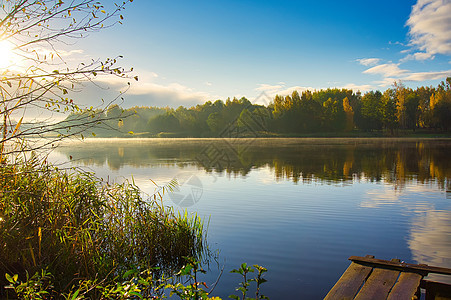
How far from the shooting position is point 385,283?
6.45m

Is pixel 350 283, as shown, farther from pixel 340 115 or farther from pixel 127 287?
pixel 340 115

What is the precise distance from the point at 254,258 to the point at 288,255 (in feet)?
3.37

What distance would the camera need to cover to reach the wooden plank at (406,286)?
591 cm

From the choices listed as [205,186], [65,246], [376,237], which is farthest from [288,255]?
[205,186]

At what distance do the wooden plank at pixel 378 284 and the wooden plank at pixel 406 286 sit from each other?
0.30 feet

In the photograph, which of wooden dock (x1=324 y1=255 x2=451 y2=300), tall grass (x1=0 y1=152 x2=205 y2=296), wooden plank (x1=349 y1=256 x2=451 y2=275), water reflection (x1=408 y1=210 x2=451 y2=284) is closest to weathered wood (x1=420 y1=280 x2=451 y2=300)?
wooden dock (x1=324 y1=255 x2=451 y2=300)

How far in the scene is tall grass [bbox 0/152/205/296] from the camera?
21.8 ft

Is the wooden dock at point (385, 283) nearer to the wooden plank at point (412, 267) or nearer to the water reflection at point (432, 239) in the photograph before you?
the wooden plank at point (412, 267)

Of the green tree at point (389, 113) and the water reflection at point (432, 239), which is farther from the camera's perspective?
the green tree at point (389, 113)

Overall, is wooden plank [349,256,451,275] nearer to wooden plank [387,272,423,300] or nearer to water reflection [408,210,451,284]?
wooden plank [387,272,423,300]

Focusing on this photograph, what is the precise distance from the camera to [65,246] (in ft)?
23.1

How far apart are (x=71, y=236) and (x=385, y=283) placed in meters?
6.39

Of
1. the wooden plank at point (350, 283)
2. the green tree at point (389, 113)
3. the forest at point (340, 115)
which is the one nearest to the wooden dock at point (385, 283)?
the wooden plank at point (350, 283)

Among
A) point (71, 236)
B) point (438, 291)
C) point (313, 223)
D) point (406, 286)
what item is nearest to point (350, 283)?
point (406, 286)
